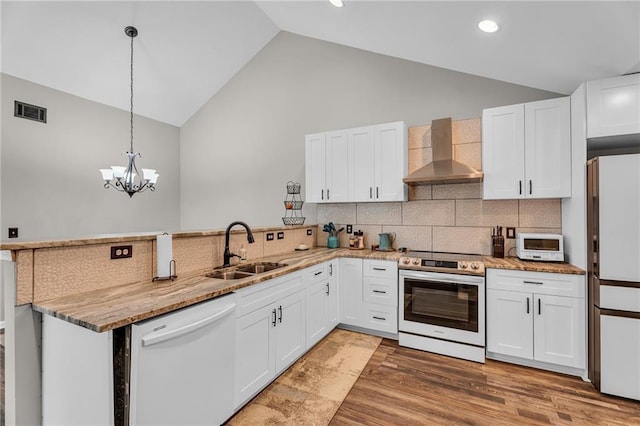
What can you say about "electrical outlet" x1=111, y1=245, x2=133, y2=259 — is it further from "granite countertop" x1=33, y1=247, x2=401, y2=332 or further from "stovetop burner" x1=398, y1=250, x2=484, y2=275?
"stovetop burner" x1=398, y1=250, x2=484, y2=275

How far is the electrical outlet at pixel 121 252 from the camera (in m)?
1.98

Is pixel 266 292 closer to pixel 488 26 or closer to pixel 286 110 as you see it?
pixel 488 26

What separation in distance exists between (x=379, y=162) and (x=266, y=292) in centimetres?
212

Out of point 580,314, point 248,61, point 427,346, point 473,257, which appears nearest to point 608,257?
point 580,314

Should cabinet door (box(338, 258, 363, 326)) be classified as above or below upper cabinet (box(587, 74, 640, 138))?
below

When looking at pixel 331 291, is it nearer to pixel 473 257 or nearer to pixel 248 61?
pixel 473 257

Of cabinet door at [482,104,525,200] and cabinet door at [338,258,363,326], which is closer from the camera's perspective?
cabinet door at [482,104,525,200]

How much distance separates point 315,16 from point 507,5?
2200 millimetres

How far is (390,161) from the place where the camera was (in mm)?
3619

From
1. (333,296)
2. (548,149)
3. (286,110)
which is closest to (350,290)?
(333,296)

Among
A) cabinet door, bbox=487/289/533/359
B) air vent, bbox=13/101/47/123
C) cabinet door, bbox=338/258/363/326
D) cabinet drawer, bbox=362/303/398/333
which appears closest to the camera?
cabinet door, bbox=487/289/533/359

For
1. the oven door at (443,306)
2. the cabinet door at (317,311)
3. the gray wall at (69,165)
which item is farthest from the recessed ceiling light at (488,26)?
the gray wall at (69,165)

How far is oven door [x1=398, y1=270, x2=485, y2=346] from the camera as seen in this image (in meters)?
2.90

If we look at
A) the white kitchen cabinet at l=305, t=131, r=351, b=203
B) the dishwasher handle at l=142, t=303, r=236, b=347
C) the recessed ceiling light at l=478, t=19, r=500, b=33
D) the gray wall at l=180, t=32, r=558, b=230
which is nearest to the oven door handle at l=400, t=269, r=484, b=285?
the white kitchen cabinet at l=305, t=131, r=351, b=203
